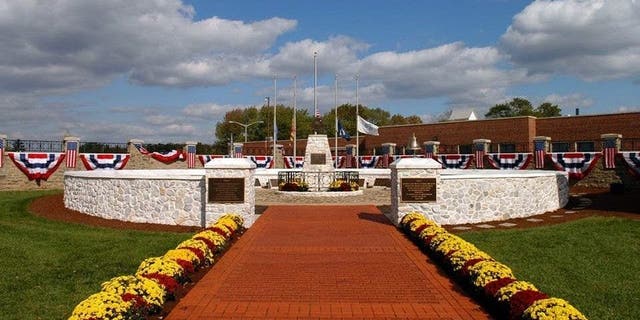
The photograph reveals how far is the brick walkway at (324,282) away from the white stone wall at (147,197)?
2805 millimetres

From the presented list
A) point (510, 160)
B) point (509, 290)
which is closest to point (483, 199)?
point (509, 290)

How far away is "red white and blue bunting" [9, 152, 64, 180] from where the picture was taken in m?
27.3

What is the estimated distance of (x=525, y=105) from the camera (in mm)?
83000

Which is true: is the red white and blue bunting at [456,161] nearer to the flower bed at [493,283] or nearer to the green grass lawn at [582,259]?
the green grass lawn at [582,259]

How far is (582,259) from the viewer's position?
32.7 feet

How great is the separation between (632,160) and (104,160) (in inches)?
1185

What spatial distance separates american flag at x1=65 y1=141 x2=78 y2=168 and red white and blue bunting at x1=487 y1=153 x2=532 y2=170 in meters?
26.2

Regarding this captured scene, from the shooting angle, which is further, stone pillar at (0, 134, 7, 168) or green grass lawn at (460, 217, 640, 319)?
stone pillar at (0, 134, 7, 168)

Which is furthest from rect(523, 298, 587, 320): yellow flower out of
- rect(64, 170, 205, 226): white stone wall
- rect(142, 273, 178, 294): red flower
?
rect(64, 170, 205, 226): white stone wall

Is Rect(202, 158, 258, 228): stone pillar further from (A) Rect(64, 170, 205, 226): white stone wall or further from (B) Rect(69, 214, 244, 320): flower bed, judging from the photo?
(B) Rect(69, 214, 244, 320): flower bed

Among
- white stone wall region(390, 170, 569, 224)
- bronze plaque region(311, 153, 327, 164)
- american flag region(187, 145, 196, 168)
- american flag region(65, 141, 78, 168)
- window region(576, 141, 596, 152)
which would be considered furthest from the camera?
window region(576, 141, 596, 152)

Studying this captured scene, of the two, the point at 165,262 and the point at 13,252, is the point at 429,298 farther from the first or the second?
the point at 13,252

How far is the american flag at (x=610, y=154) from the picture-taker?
26562 millimetres

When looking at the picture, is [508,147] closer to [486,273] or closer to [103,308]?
[486,273]
